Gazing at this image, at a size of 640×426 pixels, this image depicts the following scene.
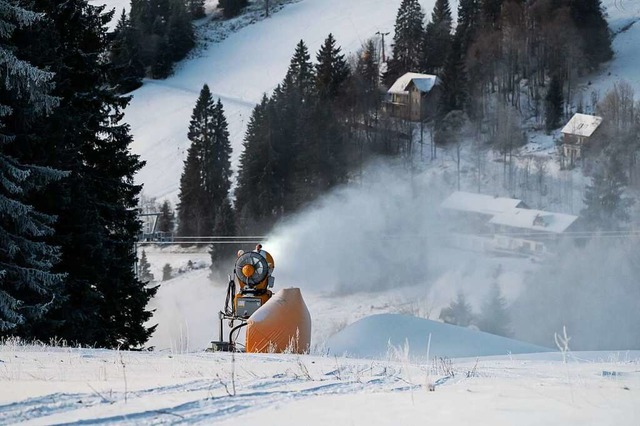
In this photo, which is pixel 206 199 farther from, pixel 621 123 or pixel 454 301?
pixel 621 123

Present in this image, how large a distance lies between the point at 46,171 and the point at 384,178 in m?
53.6

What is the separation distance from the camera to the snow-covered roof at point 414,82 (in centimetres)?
7581

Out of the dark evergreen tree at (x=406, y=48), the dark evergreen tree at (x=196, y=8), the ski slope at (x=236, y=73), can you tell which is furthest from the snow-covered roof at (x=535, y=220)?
the dark evergreen tree at (x=196, y=8)

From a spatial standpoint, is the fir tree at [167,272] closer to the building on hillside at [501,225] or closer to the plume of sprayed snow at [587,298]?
the building on hillside at [501,225]

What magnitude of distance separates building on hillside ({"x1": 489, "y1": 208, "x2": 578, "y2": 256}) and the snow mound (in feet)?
136

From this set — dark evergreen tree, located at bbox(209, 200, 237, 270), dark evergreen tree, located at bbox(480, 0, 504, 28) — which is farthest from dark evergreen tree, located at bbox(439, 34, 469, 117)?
dark evergreen tree, located at bbox(209, 200, 237, 270)

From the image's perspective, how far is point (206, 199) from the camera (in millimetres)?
67688

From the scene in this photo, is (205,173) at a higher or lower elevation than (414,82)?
lower

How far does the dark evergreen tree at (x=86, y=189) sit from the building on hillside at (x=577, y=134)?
1847 inches

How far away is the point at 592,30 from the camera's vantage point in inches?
3100

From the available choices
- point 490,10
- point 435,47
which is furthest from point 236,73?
point 490,10

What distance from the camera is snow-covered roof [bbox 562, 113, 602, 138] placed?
2589 inches

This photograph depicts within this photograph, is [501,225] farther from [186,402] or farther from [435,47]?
[186,402]

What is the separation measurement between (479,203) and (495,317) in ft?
54.8
